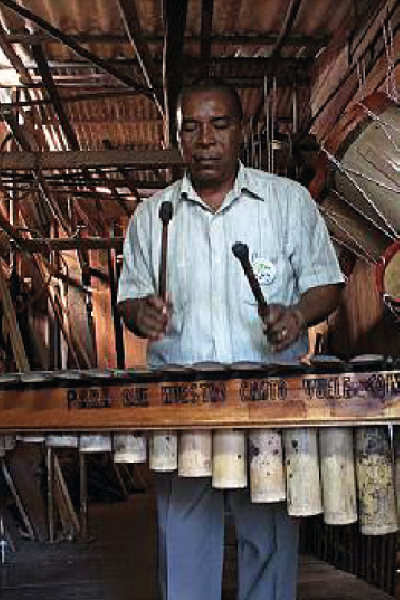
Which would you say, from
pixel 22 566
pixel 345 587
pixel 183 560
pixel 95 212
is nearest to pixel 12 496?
pixel 22 566

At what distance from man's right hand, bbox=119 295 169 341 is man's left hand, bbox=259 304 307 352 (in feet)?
0.97

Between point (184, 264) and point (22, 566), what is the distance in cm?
293

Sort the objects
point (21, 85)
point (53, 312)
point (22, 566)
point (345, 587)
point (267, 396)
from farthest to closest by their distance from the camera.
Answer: point (53, 312) → point (21, 85) → point (22, 566) → point (345, 587) → point (267, 396)

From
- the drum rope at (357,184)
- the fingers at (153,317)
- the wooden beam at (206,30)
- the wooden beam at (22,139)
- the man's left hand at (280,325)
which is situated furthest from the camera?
the wooden beam at (22,139)

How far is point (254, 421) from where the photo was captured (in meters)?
2.38

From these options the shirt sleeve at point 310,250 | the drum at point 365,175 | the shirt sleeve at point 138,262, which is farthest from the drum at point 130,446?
the drum at point 365,175

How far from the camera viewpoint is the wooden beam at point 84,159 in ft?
18.2

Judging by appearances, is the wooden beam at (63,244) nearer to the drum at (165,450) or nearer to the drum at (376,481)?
the drum at (165,450)

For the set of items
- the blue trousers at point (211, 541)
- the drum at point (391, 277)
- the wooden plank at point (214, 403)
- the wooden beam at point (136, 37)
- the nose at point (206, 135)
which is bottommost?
the blue trousers at point (211, 541)

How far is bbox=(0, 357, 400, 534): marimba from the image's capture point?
2359 millimetres

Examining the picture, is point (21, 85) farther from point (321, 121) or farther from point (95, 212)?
point (95, 212)

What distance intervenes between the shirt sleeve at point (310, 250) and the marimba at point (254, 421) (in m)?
0.56

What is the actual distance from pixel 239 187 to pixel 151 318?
0.52 m

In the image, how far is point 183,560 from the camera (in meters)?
2.82
